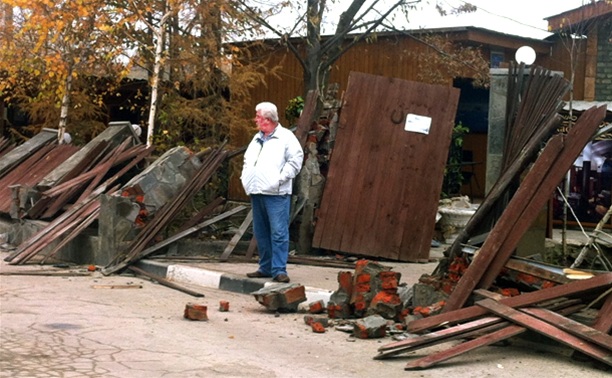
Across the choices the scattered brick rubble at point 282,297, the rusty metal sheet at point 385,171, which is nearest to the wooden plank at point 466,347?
the scattered brick rubble at point 282,297

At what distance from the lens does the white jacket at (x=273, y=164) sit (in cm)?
955

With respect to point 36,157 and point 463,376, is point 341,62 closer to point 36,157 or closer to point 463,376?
point 36,157

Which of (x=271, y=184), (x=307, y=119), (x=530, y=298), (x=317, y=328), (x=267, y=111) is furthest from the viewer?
(x=307, y=119)

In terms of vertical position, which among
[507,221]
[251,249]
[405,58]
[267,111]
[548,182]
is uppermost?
[405,58]

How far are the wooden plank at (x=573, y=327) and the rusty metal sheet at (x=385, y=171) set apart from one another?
16.0ft

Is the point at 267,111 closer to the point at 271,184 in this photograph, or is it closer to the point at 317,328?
the point at 271,184

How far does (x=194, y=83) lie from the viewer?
58.4 feet

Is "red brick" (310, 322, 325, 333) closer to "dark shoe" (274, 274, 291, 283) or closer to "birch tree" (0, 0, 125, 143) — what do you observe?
"dark shoe" (274, 274, 291, 283)

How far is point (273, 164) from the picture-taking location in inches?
378

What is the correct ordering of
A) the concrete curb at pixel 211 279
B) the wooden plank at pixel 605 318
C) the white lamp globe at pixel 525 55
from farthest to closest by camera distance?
the white lamp globe at pixel 525 55
the concrete curb at pixel 211 279
the wooden plank at pixel 605 318

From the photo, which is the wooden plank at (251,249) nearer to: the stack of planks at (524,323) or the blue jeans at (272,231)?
the blue jeans at (272,231)

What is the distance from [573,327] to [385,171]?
544 cm

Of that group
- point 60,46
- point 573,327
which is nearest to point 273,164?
point 573,327

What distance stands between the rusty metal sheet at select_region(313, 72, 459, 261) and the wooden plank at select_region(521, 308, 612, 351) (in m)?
4.87
